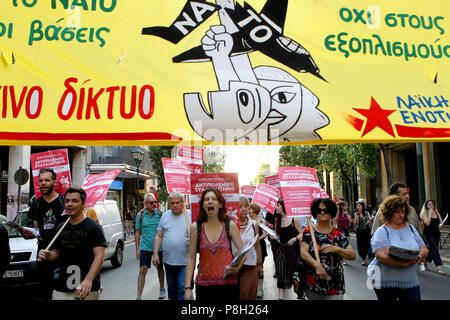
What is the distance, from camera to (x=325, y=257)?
14.0ft

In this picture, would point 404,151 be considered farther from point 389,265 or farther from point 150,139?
point 150,139

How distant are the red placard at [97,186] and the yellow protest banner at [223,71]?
7.48 feet

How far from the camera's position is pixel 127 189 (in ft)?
136

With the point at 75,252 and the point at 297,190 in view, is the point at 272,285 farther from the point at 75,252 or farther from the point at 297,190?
the point at 75,252

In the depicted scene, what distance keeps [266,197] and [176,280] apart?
3.25 meters

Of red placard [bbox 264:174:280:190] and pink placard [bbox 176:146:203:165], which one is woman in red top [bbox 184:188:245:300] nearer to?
pink placard [bbox 176:146:203:165]

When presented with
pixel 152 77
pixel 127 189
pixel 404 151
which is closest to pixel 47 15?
pixel 152 77

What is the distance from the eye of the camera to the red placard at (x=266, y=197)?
8289 mm

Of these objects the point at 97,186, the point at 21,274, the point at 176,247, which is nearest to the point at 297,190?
the point at 176,247

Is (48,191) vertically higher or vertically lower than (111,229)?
higher

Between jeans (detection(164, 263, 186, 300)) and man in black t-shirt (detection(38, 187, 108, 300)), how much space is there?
1674mm

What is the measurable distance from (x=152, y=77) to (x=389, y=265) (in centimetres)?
308

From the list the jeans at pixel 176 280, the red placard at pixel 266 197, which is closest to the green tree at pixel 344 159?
the red placard at pixel 266 197

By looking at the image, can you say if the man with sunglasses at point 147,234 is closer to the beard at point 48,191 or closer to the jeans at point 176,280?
the jeans at point 176,280
